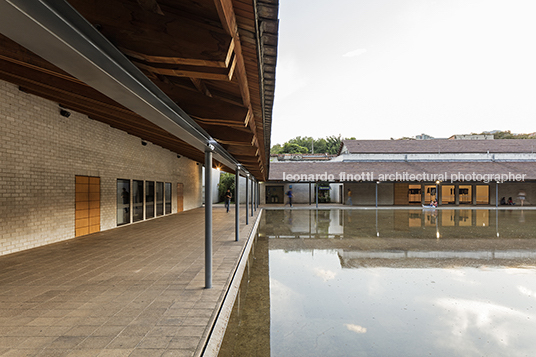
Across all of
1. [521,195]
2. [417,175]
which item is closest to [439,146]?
[521,195]

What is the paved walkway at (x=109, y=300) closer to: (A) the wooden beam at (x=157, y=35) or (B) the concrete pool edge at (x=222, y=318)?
(B) the concrete pool edge at (x=222, y=318)

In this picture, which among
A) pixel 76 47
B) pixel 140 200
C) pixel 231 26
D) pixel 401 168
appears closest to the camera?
pixel 76 47

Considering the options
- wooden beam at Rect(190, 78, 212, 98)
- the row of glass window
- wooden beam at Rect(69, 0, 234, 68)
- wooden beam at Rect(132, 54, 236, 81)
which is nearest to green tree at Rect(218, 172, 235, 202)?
the row of glass window

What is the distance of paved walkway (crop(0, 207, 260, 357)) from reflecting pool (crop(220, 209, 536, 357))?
1.69 feet

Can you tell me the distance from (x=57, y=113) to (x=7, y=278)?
457cm

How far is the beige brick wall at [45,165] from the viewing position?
5.91m

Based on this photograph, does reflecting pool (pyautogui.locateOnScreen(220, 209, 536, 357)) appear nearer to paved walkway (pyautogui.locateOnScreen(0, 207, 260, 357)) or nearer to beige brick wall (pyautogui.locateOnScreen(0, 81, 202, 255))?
paved walkway (pyautogui.locateOnScreen(0, 207, 260, 357))

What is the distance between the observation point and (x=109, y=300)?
3.61 m

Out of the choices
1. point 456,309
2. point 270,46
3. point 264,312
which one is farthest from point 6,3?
point 456,309

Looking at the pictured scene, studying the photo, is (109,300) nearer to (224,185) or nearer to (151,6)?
(151,6)

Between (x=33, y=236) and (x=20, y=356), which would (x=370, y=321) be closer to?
(x=20, y=356)

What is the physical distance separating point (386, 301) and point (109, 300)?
3933mm

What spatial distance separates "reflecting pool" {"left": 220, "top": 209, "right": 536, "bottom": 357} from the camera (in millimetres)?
2947

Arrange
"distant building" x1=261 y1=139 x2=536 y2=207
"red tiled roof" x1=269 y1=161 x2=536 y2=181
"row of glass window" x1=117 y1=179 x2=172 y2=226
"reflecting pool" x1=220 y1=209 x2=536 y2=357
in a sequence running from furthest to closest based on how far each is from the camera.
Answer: "red tiled roof" x1=269 y1=161 x2=536 y2=181 → "distant building" x1=261 y1=139 x2=536 y2=207 → "row of glass window" x1=117 y1=179 x2=172 y2=226 → "reflecting pool" x1=220 y1=209 x2=536 y2=357
